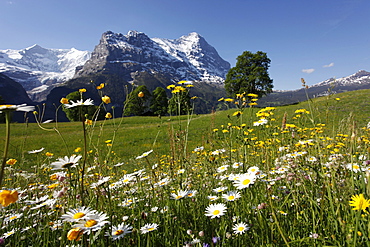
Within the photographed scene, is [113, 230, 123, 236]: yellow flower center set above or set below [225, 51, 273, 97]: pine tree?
below

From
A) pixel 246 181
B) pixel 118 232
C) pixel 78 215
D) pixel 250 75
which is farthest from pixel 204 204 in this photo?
pixel 250 75

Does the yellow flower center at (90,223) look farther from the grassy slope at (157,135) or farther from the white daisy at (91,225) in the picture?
the grassy slope at (157,135)

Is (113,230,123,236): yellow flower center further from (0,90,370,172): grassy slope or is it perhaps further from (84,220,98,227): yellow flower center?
(0,90,370,172): grassy slope

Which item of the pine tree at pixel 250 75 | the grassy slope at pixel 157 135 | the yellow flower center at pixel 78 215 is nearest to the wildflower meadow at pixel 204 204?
the yellow flower center at pixel 78 215

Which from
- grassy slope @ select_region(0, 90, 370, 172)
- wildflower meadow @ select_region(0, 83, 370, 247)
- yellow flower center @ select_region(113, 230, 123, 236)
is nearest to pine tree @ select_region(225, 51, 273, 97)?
grassy slope @ select_region(0, 90, 370, 172)

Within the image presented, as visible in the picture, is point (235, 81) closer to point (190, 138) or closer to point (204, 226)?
point (190, 138)

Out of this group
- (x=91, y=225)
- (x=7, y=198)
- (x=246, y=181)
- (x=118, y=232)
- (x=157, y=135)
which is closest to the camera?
(x=7, y=198)

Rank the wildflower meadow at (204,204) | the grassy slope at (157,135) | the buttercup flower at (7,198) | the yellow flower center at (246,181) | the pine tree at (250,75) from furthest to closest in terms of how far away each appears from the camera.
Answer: the pine tree at (250,75), the grassy slope at (157,135), the yellow flower center at (246,181), the wildflower meadow at (204,204), the buttercup flower at (7,198)

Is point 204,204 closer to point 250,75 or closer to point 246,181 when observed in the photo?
point 246,181

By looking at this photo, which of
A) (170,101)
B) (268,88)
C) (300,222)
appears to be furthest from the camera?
(268,88)

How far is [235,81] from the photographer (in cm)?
3897

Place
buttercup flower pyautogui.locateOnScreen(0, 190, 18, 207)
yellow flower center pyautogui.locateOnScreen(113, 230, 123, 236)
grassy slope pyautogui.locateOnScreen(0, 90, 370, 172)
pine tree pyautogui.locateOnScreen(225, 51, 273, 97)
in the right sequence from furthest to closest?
pine tree pyautogui.locateOnScreen(225, 51, 273, 97) → grassy slope pyautogui.locateOnScreen(0, 90, 370, 172) → yellow flower center pyautogui.locateOnScreen(113, 230, 123, 236) → buttercup flower pyautogui.locateOnScreen(0, 190, 18, 207)

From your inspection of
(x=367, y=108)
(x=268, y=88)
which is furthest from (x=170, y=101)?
(x=268, y=88)

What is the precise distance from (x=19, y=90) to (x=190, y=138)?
628ft
